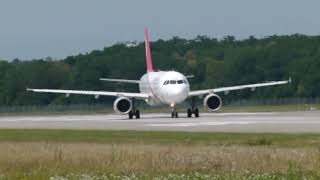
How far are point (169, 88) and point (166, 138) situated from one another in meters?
33.4

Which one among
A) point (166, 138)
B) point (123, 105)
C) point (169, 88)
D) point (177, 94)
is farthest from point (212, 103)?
point (166, 138)

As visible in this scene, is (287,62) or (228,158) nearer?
(228,158)

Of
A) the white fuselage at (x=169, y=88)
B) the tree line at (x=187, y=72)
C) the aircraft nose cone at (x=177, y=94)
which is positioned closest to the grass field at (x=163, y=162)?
the aircraft nose cone at (x=177, y=94)

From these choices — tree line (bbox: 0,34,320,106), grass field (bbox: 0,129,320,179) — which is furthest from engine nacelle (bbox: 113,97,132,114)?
tree line (bbox: 0,34,320,106)

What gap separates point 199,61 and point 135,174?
Answer: 15390 cm

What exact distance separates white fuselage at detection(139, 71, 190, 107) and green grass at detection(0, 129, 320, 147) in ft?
86.7

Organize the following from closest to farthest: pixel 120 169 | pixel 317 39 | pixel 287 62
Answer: pixel 120 169 → pixel 287 62 → pixel 317 39

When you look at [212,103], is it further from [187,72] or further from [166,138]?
[187,72]

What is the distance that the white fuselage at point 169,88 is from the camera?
73375 millimetres

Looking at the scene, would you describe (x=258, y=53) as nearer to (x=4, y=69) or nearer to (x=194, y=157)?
(x=4, y=69)

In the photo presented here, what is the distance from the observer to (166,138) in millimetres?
40219

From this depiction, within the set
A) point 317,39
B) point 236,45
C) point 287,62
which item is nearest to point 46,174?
point 287,62

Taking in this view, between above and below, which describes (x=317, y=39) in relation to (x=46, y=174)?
above

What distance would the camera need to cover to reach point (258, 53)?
161 metres
